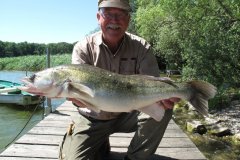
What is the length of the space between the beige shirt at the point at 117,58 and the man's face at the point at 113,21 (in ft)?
0.67

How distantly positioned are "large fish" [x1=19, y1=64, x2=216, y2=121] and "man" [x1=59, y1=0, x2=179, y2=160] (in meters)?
0.58

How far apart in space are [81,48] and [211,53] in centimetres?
1062

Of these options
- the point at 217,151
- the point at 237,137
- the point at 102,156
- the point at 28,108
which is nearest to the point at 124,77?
the point at 102,156

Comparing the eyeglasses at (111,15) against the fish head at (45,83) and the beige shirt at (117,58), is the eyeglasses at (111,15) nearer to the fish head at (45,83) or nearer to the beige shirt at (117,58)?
the beige shirt at (117,58)

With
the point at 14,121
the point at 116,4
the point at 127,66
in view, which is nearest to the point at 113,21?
the point at 116,4

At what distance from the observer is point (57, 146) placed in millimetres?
5375

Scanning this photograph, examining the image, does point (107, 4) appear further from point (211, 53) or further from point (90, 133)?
point (211, 53)

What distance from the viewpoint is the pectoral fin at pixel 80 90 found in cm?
340

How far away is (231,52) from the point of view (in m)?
13.7

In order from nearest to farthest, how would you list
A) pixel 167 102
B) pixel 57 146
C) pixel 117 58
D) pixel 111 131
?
pixel 167 102 → pixel 117 58 → pixel 111 131 → pixel 57 146

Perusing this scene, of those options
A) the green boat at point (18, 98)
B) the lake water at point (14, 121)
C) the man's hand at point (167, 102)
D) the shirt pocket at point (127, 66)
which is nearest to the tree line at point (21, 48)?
the green boat at point (18, 98)

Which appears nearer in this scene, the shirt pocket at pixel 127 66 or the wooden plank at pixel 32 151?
A: the shirt pocket at pixel 127 66

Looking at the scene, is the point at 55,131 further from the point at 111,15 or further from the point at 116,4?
the point at 116,4

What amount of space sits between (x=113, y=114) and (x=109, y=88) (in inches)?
40.3
